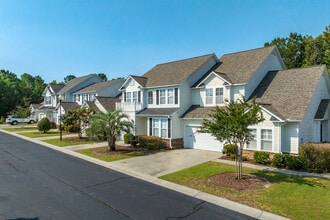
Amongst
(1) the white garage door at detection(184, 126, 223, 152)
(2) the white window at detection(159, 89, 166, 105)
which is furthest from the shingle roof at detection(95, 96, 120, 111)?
(1) the white garage door at detection(184, 126, 223, 152)

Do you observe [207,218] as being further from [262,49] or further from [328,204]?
[262,49]

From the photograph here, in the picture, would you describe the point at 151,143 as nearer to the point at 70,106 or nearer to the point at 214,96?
the point at 214,96

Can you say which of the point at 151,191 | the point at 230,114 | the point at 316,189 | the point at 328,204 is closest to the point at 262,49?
the point at 230,114

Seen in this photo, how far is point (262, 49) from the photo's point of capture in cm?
2286

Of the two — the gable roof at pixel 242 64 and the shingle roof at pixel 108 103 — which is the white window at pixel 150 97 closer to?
the gable roof at pixel 242 64

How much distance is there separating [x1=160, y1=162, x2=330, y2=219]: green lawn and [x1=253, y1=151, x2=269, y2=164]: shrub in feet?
6.29

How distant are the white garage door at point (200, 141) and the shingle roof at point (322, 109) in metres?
7.83

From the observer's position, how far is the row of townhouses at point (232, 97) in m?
15.8

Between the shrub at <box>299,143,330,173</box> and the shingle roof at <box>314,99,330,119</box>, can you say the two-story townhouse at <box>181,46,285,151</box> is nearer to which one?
the shingle roof at <box>314,99,330,119</box>

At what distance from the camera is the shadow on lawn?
10867 mm

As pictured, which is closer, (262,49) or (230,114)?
(230,114)

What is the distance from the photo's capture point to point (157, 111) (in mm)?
23109

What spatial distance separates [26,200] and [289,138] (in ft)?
51.7

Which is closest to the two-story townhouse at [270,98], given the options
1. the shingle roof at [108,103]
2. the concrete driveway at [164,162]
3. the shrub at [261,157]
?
the shrub at [261,157]
